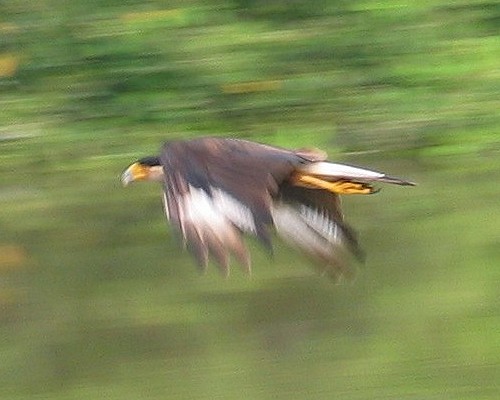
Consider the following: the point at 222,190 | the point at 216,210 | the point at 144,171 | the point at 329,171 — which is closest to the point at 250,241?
the point at 144,171

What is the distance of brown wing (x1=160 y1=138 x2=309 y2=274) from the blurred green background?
1.84 ft

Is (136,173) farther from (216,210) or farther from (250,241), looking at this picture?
(216,210)

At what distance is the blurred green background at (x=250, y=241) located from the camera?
13.7 ft

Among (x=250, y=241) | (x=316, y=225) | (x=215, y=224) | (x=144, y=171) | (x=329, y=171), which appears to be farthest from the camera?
(x=250, y=241)

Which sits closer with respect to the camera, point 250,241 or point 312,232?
point 312,232

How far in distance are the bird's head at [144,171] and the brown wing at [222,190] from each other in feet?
1.00

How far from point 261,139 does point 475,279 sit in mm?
747

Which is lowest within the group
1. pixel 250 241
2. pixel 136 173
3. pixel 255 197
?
pixel 250 241

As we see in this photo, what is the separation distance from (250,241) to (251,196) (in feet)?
3.05

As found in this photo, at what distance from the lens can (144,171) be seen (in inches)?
165

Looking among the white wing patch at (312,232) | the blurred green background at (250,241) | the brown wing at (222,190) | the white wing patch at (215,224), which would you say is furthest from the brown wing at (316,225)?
the white wing patch at (215,224)

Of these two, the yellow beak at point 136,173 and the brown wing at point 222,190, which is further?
the yellow beak at point 136,173

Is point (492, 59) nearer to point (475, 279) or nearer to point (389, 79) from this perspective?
point (389, 79)

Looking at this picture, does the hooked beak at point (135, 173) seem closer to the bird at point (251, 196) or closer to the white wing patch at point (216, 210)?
the bird at point (251, 196)
